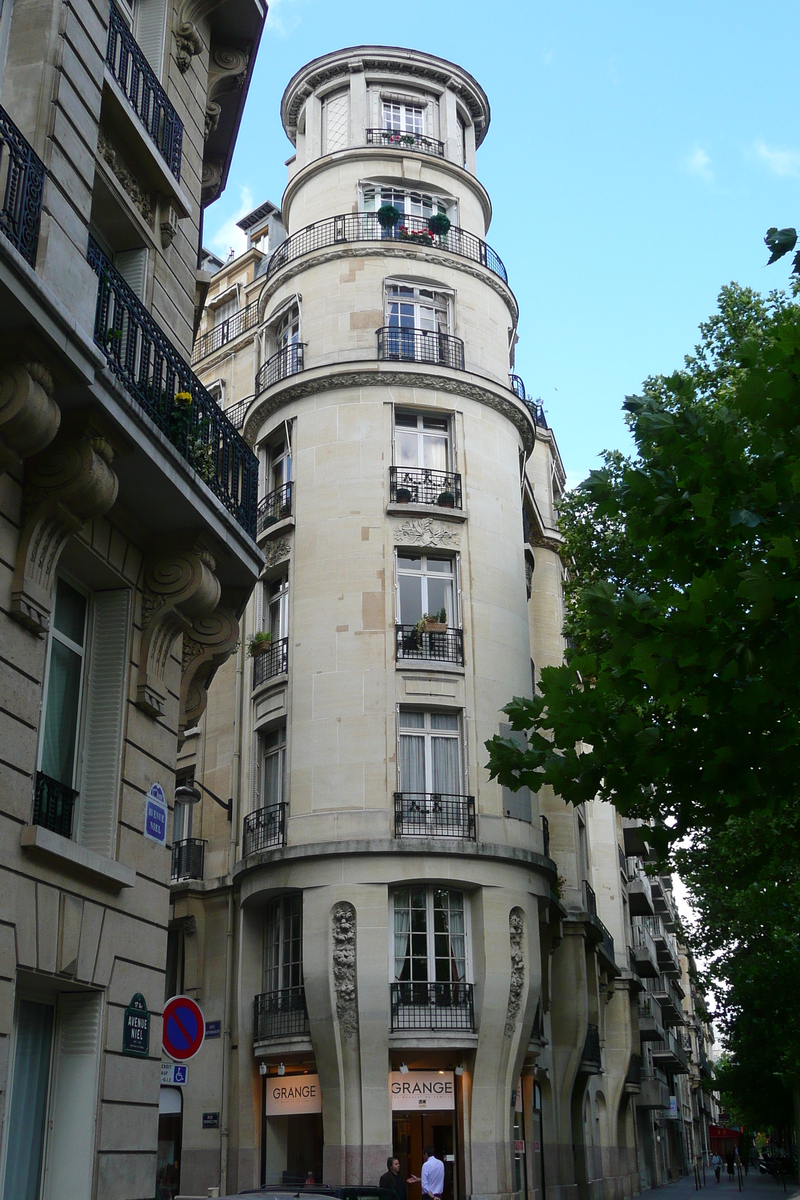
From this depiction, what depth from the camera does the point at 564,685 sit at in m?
9.12

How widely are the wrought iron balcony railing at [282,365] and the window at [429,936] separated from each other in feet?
41.0

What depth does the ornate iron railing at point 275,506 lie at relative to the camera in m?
28.8

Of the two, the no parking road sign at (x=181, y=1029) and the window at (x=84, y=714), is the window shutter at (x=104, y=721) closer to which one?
the window at (x=84, y=714)

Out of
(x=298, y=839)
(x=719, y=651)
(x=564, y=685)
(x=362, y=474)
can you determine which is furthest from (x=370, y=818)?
(x=719, y=651)

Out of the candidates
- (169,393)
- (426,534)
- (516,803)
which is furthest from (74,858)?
(426,534)

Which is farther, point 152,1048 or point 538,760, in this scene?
point 152,1048

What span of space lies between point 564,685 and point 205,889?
21.2 metres

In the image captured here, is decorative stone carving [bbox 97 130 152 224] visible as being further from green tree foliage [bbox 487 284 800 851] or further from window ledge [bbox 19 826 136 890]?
window ledge [bbox 19 826 136 890]

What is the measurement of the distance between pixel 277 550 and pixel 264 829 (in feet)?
20.9

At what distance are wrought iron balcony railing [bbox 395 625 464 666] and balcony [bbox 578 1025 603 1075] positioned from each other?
1091 cm

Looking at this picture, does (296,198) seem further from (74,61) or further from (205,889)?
(74,61)

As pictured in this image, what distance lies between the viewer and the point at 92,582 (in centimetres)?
1055

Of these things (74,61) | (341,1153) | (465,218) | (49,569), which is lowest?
(341,1153)

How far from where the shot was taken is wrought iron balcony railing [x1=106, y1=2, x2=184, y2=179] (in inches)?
469
